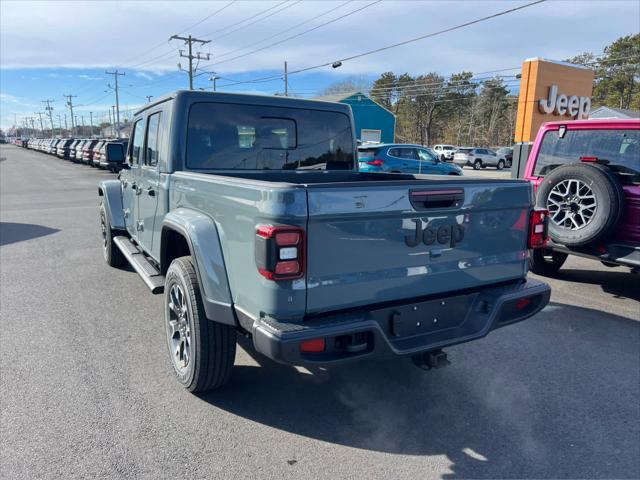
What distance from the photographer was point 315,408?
3.27 metres

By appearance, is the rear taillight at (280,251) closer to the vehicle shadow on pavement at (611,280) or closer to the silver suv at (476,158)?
the vehicle shadow on pavement at (611,280)

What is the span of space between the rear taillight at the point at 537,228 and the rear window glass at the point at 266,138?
1.89 meters

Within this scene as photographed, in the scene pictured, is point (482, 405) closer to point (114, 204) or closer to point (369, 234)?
point (369, 234)

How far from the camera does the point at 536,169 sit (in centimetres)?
644

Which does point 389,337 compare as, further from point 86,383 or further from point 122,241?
point 122,241

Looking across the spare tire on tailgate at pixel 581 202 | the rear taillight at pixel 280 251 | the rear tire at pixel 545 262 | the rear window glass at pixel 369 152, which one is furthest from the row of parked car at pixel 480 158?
the rear taillight at pixel 280 251

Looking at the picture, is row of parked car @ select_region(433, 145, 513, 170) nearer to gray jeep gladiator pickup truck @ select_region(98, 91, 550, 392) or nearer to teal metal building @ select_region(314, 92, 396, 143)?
teal metal building @ select_region(314, 92, 396, 143)

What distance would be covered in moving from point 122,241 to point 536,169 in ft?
17.9

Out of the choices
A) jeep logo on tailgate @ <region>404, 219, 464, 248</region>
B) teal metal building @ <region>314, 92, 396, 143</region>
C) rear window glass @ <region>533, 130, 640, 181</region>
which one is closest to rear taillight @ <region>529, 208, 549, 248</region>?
jeep logo on tailgate @ <region>404, 219, 464, 248</region>

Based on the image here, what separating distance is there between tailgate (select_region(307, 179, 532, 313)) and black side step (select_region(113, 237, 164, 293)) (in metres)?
1.91

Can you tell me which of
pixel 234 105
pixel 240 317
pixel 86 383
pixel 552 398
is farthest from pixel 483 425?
pixel 234 105

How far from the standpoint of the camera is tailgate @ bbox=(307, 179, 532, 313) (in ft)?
8.18

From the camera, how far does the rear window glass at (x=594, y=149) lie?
5.34 m

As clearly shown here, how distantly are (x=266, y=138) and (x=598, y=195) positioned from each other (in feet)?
11.7
